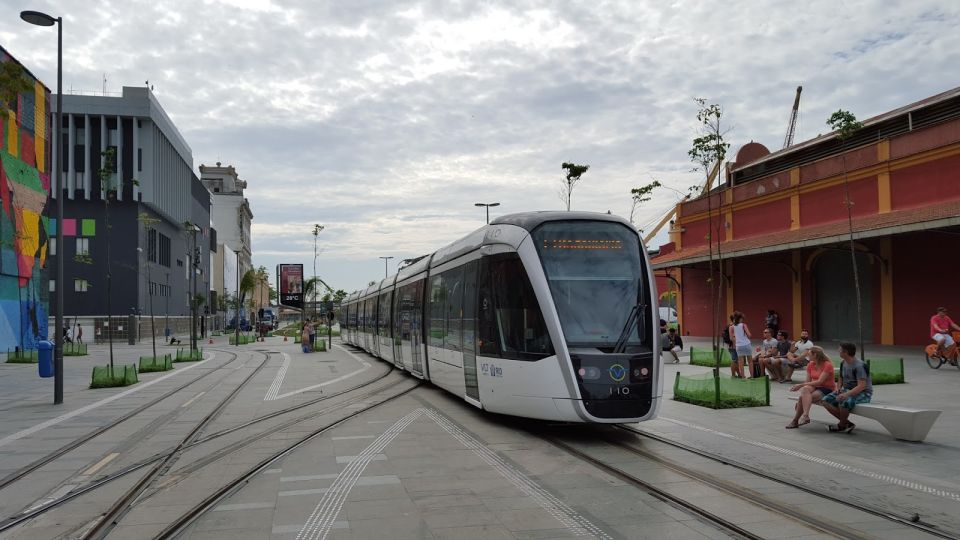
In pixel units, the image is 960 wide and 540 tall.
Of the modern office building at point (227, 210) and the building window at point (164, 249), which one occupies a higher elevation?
the modern office building at point (227, 210)

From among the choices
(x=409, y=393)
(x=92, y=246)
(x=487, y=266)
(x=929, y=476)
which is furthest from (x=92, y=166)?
(x=929, y=476)

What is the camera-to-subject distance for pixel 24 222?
40.3m

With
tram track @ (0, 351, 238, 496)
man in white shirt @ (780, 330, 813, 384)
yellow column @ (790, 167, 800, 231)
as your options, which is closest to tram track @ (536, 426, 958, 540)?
tram track @ (0, 351, 238, 496)

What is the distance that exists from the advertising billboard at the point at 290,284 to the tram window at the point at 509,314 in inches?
2084

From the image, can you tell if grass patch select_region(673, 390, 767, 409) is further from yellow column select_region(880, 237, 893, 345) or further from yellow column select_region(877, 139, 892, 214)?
yellow column select_region(877, 139, 892, 214)

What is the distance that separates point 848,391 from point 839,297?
22336 millimetres

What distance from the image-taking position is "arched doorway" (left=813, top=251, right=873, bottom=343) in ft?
94.2

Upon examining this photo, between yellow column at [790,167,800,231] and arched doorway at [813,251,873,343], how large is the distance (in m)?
1.81

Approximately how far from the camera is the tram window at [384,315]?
2442 centimetres

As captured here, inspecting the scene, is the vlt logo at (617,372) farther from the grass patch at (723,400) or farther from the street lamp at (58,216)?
the street lamp at (58,216)

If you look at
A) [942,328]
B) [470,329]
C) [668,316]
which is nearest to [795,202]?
[942,328]

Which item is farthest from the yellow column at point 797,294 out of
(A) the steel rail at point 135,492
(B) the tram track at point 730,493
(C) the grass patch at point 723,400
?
(A) the steel rail at point 135,492

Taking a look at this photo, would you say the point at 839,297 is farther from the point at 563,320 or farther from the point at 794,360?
the point at 563,320

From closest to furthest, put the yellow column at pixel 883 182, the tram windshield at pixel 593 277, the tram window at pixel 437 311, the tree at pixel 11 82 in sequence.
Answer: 1. the tram windshield at pixel 593 277
2. the tree at pixel 11 82
3. the tram window at pixel 437 311
4. the yellow column at pixel 883 182
